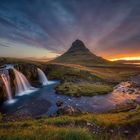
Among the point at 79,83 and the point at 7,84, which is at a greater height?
the point at 7,84

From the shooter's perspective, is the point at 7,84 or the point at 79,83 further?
the point at 79,83

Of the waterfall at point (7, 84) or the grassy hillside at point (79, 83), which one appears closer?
the waterfall at point (7, 84)

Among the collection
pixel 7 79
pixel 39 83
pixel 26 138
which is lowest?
pixel 39 83

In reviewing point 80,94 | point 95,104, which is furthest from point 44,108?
point 80,94

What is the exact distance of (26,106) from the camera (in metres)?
28.9

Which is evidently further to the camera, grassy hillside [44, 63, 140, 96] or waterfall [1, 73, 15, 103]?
grassy hillside [44, 63, 140, 96]

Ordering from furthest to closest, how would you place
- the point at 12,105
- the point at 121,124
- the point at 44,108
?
the point at 12,105 → the point at 44,108 → the point at 121,124

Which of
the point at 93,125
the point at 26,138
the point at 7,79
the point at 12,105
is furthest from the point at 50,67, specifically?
the point at 26,138

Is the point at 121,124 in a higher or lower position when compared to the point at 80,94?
higher

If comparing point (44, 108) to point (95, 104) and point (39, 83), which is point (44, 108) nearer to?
point (95, 104)

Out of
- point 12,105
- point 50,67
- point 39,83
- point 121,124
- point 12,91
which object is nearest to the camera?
point 121,124

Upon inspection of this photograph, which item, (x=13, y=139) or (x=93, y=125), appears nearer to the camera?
(x=13, y=139)

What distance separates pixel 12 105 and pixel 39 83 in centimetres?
2443

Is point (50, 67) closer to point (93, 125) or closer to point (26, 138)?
point (93, 125)
